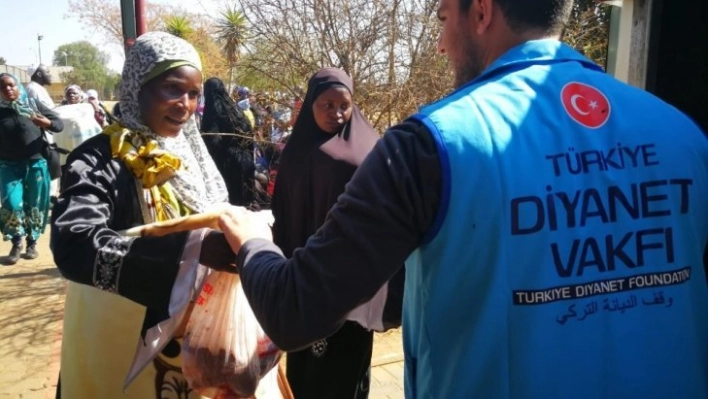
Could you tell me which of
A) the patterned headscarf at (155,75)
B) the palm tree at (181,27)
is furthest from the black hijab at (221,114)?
the palm tree at (181,27)

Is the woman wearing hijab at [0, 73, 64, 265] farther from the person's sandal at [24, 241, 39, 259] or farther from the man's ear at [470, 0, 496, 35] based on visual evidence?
the man's ear at [470, 0, 496, 35]

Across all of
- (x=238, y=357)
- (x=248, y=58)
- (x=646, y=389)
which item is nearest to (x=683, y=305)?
(x=646, y=389)

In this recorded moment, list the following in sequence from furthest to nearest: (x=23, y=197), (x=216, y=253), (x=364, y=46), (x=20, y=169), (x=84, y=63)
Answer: (x=84, y=63) < (x=23, y=197) < (x=20, y=169) < (x=364, y=46) < (x=216, y=253)

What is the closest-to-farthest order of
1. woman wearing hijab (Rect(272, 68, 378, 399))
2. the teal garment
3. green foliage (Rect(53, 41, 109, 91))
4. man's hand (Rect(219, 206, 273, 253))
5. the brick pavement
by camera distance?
man's hand (Rect(219, 206, 273, 253)) < woman wearing hijab (Rect(272, 68, 378, 399)) < the brick pavement < the teal garment < green foliage (Rect(53, 41, 109, 91))

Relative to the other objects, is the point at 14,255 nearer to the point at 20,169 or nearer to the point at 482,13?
the point at 20,169

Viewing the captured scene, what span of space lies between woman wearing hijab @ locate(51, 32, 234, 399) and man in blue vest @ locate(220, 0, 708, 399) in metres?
0.68

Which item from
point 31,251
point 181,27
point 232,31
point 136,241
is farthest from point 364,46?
point 181,27

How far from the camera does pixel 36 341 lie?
4965 mm

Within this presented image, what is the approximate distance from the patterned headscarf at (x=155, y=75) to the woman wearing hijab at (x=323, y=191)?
3.76 feet

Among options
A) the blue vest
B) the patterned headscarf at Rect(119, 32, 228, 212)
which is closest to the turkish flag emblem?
the blue vest

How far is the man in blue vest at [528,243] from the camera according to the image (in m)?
1.09

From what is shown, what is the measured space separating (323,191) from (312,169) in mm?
143

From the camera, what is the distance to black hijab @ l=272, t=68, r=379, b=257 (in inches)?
134

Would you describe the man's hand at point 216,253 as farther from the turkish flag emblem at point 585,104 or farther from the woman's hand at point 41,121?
the woman's hand at point 41,121
